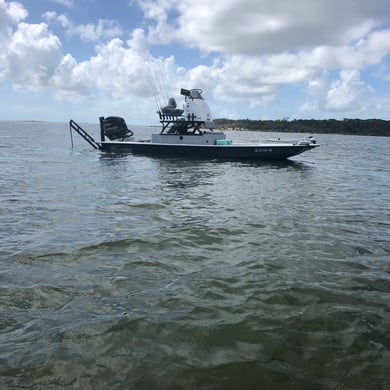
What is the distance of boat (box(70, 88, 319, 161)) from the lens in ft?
94.4

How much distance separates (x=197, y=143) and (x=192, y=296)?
25.5 m

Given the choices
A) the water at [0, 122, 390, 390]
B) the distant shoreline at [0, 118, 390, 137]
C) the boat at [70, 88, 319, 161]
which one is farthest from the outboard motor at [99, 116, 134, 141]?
the distant shoreline at [0, 118, 390, 137]

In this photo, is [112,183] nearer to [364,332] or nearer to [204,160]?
[204,160]

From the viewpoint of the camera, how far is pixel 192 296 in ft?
19.8

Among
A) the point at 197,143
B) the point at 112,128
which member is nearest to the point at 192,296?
the point at 197,143

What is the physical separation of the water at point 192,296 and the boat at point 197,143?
52.0 ft

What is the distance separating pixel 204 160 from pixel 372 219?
19.4 metres

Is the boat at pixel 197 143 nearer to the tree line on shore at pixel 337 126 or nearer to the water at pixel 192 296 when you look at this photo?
the water at pixel 192 296

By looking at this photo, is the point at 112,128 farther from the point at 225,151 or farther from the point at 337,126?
the point at 337,126

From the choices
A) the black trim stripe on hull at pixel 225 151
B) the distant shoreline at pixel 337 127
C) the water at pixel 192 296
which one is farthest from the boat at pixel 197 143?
the distant shoreline at pixel 337 127

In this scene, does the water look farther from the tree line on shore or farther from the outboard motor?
the tree line on shore

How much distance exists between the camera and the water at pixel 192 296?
13.8 feet

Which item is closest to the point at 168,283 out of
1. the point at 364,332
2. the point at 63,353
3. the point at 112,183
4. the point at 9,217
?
the point at 63,353

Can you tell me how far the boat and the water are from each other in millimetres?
15838
